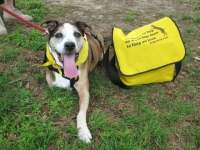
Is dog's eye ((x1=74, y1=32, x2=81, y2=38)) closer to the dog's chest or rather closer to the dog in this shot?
the dog

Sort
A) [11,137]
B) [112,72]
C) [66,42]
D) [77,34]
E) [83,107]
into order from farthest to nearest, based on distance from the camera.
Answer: [112,72], [77,34], [83,107], [66,42], [11,137]

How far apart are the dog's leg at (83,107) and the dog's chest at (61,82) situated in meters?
0.13

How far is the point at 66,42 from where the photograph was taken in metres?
3.07

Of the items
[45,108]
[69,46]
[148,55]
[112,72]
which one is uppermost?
[69,46]

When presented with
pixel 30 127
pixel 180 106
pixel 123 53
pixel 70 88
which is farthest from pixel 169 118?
pixel 30 127

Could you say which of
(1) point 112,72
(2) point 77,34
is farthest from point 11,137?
(1) point 112,72

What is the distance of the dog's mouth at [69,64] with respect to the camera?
3.21m

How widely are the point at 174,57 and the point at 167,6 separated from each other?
12.6 ft

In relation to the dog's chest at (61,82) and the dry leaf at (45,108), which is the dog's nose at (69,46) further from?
the dry leaf at (45,108)

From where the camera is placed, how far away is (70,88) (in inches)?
140

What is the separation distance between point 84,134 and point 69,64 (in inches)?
38.9

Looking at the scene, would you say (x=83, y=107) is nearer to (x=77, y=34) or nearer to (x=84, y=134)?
(x=84, y=134)

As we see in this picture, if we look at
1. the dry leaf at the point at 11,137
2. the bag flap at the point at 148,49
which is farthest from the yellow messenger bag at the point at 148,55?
the dry leaf at the point at 11,137

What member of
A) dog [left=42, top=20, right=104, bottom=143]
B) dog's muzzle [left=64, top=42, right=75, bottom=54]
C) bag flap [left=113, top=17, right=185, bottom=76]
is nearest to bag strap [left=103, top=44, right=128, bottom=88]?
bag flap [left=113, top=17, right=185, bottom=76]
